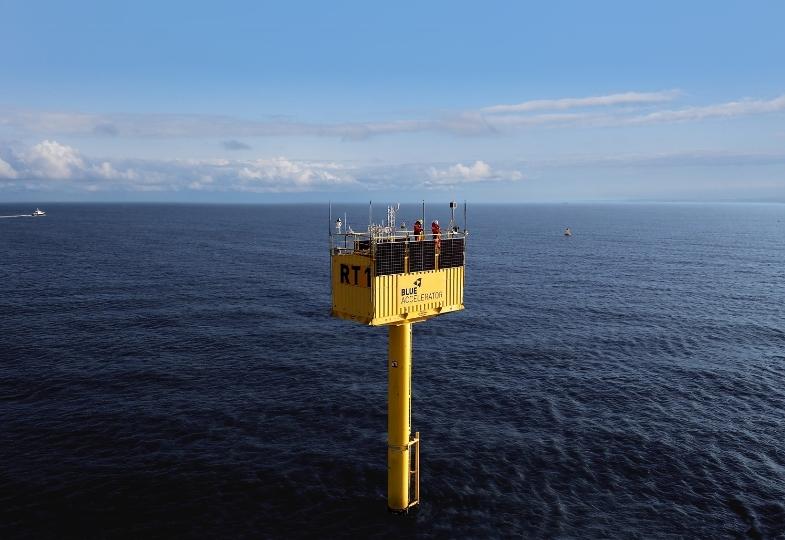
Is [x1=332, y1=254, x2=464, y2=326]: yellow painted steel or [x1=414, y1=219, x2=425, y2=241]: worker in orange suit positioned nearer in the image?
[x1=332, y1=254, x2=464, y2=326]: yellow painted steel

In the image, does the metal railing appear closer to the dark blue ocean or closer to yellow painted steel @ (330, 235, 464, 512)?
yellow painted steel @ (330, 235, 464, 512)

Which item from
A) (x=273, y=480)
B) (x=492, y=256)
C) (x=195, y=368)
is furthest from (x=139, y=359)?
(x=492, y=256)

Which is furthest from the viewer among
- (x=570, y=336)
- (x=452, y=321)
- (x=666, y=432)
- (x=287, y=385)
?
(x=452, y=321)

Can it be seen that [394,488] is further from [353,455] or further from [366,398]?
[366,398]

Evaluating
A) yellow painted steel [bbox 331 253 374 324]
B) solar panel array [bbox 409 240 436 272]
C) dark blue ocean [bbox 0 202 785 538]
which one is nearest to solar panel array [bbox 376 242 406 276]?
yellow painted steel [bbox 331 253 374 324]

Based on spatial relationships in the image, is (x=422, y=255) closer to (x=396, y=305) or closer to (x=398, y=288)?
(x=398, y=288)
